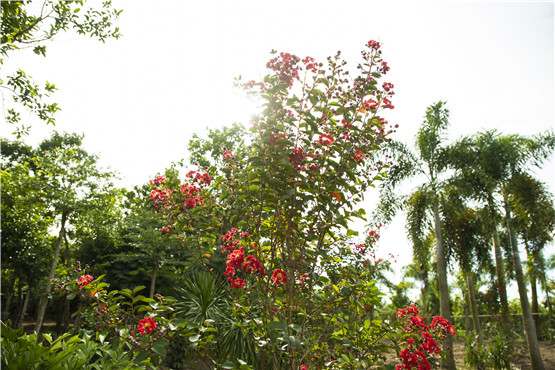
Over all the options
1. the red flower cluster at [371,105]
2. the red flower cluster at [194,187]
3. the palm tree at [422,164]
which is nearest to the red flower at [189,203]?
the red flower cluster at [194,187]

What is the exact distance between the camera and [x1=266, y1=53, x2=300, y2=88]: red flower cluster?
235 cm

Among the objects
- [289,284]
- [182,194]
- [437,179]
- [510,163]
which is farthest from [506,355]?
[182,194]

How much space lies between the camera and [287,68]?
236 cm

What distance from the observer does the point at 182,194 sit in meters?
2.50

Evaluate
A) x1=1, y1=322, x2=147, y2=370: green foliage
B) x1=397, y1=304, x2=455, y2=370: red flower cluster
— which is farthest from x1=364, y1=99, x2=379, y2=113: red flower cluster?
x1=1, y1=322, x2=147, y2=370: green foliage

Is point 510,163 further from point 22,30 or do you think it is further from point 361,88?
point 22,30

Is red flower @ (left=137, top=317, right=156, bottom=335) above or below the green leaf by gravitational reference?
above

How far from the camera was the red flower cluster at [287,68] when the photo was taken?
2.35 m

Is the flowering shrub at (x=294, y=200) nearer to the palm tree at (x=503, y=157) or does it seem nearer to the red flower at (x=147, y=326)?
the red flower at (x=147, y=326)

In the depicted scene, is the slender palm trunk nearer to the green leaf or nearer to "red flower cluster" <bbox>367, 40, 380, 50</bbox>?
"red flower cluster" <bbox>367, 40, 380, 50</bbox>

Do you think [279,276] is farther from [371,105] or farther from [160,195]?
[371,105]

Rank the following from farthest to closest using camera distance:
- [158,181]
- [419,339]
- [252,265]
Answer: [419,339] → [158,181] → [252,265]

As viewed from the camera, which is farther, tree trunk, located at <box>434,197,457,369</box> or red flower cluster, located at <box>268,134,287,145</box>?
tree trunk, located at <box>434,197,457,369</box>

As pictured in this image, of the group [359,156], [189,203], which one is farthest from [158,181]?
[359,156]
